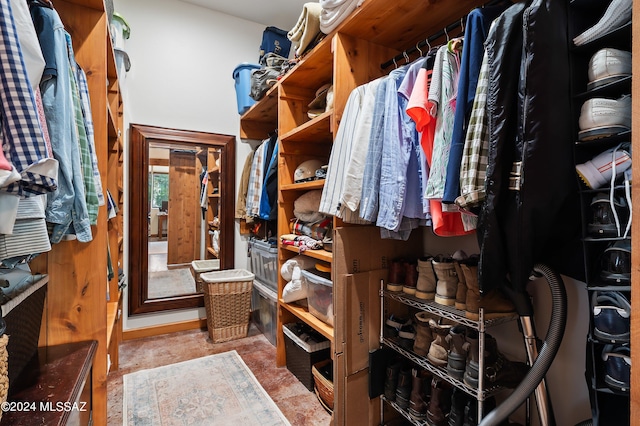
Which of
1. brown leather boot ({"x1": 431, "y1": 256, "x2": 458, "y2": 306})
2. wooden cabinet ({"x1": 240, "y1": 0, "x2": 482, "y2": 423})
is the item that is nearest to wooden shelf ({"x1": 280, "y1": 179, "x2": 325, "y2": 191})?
wooden cabinet ({"x1": 240, "y1": 0, "x2": 482, "y2": 423})

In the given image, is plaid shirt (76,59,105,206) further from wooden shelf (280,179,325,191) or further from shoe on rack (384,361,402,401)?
shoe on rack (384,361,402,401)

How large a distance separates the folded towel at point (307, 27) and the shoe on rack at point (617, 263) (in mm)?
1696

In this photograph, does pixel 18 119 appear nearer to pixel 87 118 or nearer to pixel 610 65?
pixel 87 118

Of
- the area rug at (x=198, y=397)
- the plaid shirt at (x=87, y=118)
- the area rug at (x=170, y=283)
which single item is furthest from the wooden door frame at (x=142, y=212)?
the plaid shirt at (x=87, y=118)

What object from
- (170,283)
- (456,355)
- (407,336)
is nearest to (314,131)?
(407,336)

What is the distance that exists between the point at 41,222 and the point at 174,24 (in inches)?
105

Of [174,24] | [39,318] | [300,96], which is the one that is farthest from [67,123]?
[174,24]

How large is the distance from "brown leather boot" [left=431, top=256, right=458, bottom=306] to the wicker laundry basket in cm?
173

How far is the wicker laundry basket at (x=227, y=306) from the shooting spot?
2525 mm

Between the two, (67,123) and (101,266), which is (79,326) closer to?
(101,266)

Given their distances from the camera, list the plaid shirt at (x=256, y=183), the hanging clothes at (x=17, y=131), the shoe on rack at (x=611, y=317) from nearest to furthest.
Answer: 1. the hanging clothes at (x=17, y=131)
2. the shoe on rack at (x=611, y=317)
3. the plaid shirt at (x=256, y=183)

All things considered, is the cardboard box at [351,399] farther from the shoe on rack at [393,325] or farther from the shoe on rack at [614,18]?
the shoe on rack at [614,18]

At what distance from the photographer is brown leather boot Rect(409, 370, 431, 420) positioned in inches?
52.6

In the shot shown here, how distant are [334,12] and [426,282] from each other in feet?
4.39
